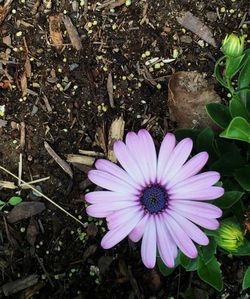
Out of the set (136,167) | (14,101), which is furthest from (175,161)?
(14,101)

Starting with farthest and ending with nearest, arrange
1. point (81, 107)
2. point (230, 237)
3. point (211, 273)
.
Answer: point (81, 107), point (211, 273), point (230, 237)

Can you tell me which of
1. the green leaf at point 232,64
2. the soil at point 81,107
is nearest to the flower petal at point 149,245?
the green leaf at point 232,64

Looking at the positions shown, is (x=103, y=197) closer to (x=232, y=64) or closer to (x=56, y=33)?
(x=232, y=64)

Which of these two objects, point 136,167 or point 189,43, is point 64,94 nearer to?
point 189,43

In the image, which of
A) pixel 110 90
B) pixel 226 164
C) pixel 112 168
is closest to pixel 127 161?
pixel 112 168

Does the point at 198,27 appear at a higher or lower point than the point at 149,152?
higher

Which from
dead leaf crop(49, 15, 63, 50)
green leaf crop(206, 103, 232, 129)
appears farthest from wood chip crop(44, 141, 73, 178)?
green leaf crop(206, 103, 232, 129)

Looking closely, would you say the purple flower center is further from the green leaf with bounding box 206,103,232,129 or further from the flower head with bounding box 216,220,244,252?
the green leaf with bounding box 206,103,232,129
